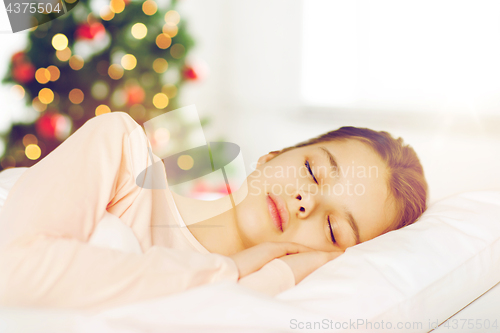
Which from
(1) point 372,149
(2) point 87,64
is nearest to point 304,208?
(1) point 372,149

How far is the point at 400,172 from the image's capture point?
885 mm

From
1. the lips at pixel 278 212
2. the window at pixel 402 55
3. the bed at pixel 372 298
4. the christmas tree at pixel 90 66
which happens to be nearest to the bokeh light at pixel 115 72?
the christmas tree at pixel 90 66

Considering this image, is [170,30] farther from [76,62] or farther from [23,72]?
[23,72]

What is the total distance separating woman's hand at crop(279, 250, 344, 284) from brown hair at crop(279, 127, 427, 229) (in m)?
0.26

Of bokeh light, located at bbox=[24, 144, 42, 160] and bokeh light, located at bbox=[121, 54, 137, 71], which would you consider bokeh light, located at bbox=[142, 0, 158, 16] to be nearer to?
bokeh light, located at bbox=[121, 54, 137, 71]

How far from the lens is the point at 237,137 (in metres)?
2.36

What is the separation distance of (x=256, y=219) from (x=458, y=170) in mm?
990

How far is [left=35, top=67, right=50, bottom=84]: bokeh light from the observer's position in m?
1.50

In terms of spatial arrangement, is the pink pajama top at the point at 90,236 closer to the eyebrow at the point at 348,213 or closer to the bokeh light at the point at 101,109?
the eyebrow at the point at 348,213

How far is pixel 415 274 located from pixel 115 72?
148 cm

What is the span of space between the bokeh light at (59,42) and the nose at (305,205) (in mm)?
1300

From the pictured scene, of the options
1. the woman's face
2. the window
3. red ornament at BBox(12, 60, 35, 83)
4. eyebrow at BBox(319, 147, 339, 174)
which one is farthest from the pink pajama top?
the window

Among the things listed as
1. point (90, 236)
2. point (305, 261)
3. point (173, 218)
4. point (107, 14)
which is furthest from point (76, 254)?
point (107, 14)

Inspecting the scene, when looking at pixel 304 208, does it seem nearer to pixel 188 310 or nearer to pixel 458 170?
pixel 188 310
